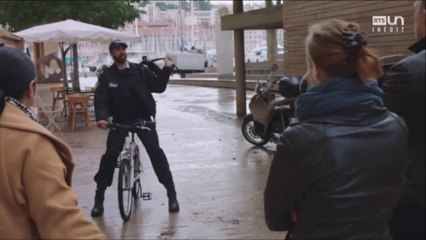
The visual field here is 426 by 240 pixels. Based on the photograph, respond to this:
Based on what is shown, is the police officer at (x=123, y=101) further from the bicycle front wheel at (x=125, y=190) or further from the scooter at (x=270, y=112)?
the scooter at (x=270, y=112)

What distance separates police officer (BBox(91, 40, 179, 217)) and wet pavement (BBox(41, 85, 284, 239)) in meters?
0.39

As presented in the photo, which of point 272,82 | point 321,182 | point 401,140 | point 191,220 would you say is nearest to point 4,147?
point 321,182

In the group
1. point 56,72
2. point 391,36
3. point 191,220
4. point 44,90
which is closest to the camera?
point 191,220

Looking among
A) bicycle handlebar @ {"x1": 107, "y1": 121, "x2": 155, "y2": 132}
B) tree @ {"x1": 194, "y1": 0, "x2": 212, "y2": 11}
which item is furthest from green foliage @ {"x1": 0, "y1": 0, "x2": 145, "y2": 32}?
tree @ {"x1": 194, "y1": 0, "x2": 212, "y2": 11}

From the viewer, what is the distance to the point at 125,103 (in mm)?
6336

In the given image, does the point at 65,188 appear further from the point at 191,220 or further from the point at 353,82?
the point at 191,220

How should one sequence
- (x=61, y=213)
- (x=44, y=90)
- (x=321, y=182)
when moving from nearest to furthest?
1. (x=61, y=213)
2. (x=321, y=182)
3. (x=44, y=90)

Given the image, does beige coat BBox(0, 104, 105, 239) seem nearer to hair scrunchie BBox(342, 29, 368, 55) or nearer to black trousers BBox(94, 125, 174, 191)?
hair scrunchie BBox(342, 29, 368, 55)

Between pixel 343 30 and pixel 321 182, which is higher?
pixel 343 30

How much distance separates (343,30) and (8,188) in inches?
50.2

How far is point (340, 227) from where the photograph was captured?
2.23 meters

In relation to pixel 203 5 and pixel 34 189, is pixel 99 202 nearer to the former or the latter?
pixel 34 189

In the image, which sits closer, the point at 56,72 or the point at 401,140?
the point at 401,140

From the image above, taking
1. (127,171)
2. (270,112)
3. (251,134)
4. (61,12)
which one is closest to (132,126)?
(127,171)
